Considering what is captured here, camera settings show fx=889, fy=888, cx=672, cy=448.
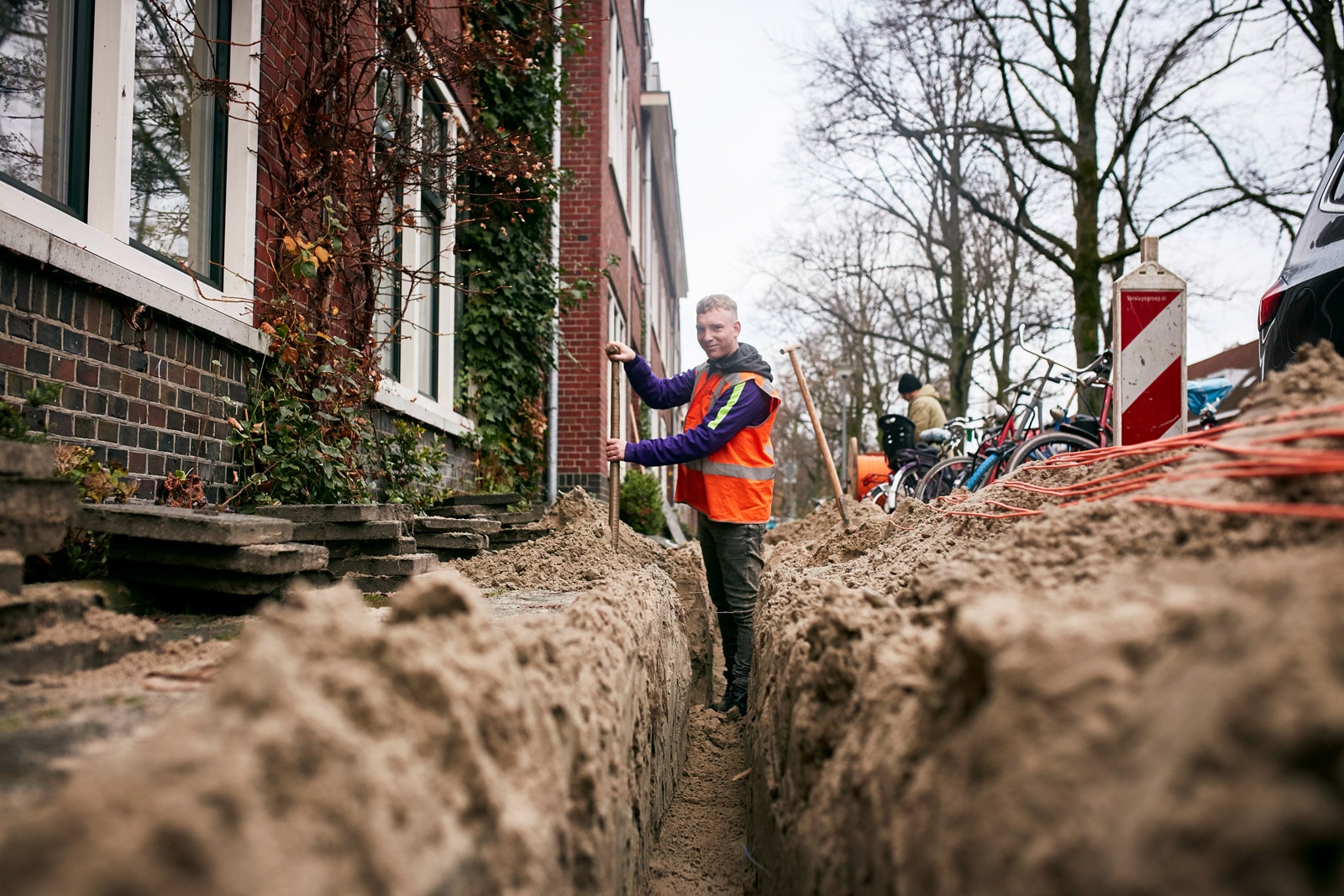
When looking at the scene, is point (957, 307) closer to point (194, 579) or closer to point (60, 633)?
point (194, 579)

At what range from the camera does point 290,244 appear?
430cm

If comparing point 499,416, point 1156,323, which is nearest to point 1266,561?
point 1156,323

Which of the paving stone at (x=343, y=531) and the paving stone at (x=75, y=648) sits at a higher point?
the paving stone at (x=343, y=531)

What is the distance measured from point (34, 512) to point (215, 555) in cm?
60

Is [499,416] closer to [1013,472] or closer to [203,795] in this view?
[1013,472]

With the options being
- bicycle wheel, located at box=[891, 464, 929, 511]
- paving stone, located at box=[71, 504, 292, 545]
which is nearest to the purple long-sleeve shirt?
paving stone, located at box=[71, 504, 292, 545]

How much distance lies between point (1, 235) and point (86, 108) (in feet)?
3.07

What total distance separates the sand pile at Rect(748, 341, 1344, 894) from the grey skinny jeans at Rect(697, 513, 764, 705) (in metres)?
2.79

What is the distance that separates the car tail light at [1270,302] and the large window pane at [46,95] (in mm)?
4550

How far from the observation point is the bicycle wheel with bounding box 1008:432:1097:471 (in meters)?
5.40

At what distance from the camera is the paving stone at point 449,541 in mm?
4953

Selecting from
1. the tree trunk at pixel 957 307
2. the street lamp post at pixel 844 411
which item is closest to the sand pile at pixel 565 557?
the tree trunk at pixel 957 307

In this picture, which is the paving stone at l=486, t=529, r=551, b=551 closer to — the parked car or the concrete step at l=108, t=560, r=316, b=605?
the concrete step at l=108, t=560, r=316, b=605

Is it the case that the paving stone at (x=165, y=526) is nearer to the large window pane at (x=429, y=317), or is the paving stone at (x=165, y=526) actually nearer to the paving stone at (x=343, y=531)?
the paving stone at (x=343, y=531)
